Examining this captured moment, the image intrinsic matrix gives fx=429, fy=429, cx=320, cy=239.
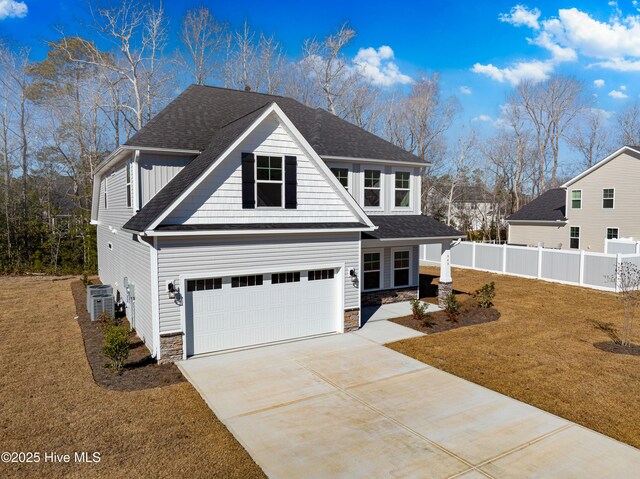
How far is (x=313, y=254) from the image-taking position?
12.2m

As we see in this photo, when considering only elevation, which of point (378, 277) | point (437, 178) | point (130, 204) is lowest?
point (378, 277)

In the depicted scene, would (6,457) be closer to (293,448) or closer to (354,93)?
(293,448)

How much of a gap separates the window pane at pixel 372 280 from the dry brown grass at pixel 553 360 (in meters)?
4.00

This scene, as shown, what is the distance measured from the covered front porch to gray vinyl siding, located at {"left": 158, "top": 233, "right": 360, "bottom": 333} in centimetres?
274

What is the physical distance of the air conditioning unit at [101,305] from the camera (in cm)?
1409

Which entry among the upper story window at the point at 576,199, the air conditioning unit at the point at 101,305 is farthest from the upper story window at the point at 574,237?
the air conditioning unit at the point at 101,305

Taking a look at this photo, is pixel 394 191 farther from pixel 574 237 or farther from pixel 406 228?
pixel 574 237

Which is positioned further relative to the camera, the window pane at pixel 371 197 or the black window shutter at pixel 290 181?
the window pane at pixel 371 197

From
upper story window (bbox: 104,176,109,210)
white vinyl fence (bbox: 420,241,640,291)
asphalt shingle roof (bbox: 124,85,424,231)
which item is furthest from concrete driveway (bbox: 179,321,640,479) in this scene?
white vinyl fence (bbox: 420,241,640,291)

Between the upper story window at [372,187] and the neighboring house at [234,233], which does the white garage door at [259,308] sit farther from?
the upper story window at [372,187]

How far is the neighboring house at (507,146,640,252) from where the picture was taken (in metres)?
26.6

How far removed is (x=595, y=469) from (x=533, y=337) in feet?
23.3

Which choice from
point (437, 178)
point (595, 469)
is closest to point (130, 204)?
point (595, 469)

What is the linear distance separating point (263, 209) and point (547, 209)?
29.3m
